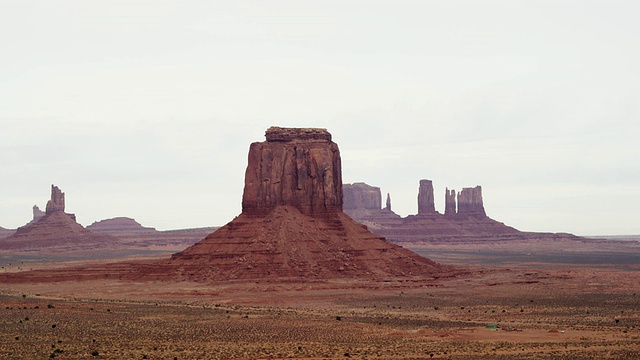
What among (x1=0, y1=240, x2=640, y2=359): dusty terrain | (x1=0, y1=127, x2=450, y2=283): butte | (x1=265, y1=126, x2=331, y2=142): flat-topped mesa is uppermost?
(x1=265, y1=126, x2=331, y2=142): flat-topped mesa

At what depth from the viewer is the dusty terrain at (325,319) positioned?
2045 inches

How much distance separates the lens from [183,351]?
2008 inches

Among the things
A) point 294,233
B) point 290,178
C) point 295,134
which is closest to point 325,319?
point 294,233

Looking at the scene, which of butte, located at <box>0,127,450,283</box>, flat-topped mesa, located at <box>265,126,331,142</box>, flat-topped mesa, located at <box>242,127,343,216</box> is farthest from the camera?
flat-topped mesa, located at <box>265,126,331,142</box>

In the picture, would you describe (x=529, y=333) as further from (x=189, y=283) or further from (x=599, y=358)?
(x=189, y=283)

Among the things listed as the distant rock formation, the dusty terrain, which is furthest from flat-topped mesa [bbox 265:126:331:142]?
the dusty terrain

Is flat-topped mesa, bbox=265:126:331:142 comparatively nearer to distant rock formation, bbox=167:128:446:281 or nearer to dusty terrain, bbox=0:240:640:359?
distant rock formation, bbox=167:128:446:281

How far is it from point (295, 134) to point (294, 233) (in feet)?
50.6

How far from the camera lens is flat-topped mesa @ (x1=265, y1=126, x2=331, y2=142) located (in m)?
122

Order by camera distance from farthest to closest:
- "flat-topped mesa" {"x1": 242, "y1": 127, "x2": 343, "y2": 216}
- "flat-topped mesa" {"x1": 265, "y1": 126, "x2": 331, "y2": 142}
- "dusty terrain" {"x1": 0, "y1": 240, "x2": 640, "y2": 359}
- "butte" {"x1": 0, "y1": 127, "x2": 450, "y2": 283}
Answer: "flat-topped mesa" {"x1": 265, "y1": 126, "x2": 331, "y2": 142} < "flat-topped mesa" {"x1": 242, "y1": 127, "x2": 343, "y2": 216} < "butte" {"x1": 0, "y1": 127, "x2": 450, "y2": 283} < "dusty terrain" {"x1": 0, "y1": 240, "x2": 640, "y2": 359}

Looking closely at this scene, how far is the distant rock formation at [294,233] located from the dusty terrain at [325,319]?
4.55 meters

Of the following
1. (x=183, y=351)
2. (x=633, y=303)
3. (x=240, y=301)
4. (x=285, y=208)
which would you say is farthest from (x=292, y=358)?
(x=285, y=208)

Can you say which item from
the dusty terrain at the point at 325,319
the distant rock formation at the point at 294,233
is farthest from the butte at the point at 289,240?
the dusty terrain at the point at 325,319

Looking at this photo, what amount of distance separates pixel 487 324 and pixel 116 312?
3009 cm
